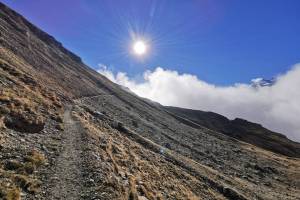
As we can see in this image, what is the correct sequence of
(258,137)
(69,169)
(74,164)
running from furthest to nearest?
1. (258,137)
2. (74,164)
3. (69,169)

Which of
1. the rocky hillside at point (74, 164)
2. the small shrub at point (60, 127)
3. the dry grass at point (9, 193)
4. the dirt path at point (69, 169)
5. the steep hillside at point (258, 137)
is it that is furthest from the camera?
the steep hillside at point (258, 137)

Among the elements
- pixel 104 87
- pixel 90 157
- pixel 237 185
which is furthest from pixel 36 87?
pixel 104 87

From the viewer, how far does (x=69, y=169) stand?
2375cm

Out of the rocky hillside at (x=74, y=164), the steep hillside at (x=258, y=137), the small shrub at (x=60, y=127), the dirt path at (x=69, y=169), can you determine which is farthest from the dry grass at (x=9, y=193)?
the steep hillside at (x=258, y=137)

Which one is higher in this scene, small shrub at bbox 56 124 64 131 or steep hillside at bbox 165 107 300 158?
steep hillside at bbox 165 107 300 158

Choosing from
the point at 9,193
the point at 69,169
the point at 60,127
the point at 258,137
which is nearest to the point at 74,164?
the point at 69,169

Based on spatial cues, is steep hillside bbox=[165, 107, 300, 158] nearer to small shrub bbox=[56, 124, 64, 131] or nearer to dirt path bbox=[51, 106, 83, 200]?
small shrub bbox=[56, 124, 64, 131]

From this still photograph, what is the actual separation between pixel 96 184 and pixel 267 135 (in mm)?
177010

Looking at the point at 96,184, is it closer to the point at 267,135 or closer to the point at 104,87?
the point at 104,87

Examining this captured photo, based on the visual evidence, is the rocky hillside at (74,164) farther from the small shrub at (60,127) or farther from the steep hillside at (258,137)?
the steep hillside at (258,137)

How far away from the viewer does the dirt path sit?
66.0 ft

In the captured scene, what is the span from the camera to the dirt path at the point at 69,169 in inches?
792

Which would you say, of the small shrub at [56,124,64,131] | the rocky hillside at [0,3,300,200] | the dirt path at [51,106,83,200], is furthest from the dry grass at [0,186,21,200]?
the small shrub at [56,124,64,131]

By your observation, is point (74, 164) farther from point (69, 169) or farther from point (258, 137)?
point (258, 137)
